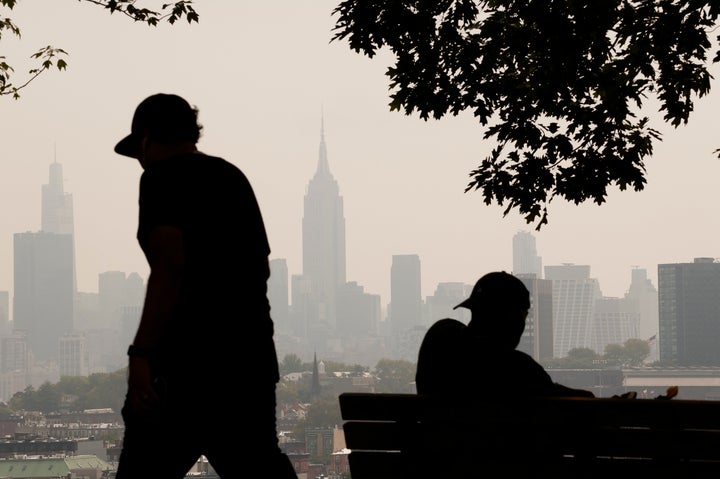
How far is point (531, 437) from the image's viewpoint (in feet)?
12.8

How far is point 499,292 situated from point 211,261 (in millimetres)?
1177

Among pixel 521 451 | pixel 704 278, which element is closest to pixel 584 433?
pixel 521 451

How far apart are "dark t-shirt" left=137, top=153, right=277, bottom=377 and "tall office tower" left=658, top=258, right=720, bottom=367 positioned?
19436 centimetres

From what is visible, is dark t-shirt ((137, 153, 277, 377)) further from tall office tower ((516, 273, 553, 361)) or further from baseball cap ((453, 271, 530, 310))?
tall office tower ((516, 273, 553, 361))

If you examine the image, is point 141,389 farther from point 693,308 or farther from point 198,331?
→ point 693,308

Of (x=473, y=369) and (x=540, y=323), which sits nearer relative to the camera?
(x=473, y=369)

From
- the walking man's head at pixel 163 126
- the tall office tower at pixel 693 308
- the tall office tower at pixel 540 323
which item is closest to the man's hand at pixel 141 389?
the walking man's head at pixel 163 126

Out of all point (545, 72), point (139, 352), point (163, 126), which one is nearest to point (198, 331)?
point (139, 352)

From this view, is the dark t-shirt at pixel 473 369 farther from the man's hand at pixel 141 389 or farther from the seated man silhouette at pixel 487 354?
the man's hand at pixel 141 389

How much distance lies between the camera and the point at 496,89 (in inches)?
374

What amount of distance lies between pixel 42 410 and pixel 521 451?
178 meters

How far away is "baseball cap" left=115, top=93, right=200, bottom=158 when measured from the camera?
350 centimetres

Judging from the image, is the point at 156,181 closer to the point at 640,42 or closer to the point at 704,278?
the point at 640,42

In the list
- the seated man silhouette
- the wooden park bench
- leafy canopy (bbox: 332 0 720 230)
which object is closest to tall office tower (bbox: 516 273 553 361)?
leafy canopy (bbox: 332 0 720 230)
